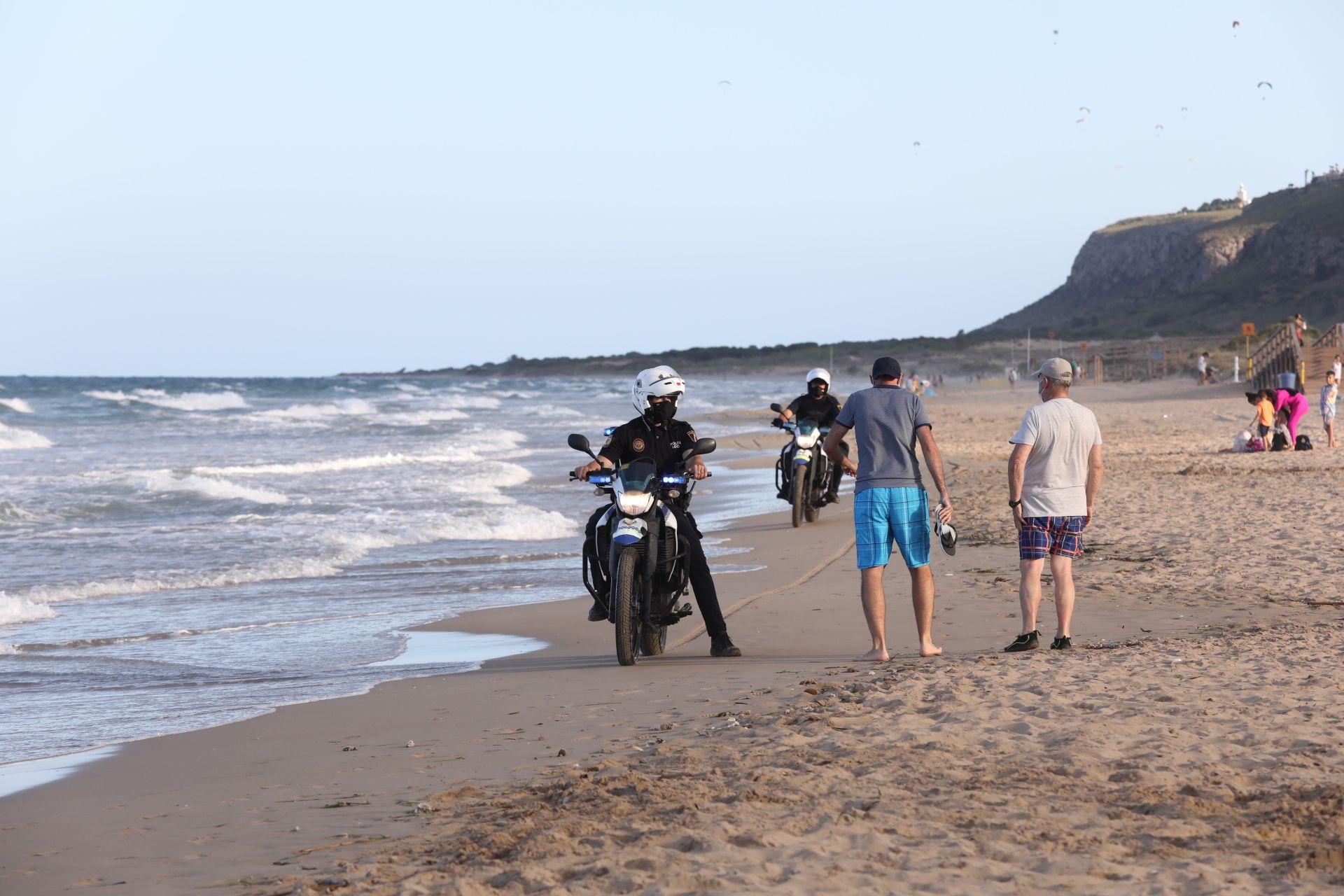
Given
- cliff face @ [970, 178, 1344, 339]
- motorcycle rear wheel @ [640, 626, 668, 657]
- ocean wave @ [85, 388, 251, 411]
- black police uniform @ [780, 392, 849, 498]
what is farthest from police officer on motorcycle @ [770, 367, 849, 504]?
cliff face @ [970, 178, 1344, 339]

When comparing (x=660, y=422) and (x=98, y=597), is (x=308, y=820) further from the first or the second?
(x=98, y=597)

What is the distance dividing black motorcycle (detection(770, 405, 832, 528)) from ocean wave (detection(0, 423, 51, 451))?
2625 centimetres

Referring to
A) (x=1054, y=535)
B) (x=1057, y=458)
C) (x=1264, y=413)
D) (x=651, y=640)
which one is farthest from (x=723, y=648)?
(x=1264, y=413)

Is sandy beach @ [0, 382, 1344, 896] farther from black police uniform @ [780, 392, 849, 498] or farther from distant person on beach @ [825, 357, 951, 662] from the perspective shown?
black police uniform @ [780, 392, 849, 498]

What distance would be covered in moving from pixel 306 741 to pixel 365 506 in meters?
12.1

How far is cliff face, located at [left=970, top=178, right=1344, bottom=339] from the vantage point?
379 feet

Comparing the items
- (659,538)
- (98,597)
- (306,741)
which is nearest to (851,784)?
(306,741)

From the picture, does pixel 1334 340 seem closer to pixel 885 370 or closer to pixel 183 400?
pixel 885 370

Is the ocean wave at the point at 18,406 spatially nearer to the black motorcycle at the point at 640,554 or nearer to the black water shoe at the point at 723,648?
the black motorcycle at the point at 640,554

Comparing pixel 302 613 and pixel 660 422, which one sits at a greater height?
pixel 660 422

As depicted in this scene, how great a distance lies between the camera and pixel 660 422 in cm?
746

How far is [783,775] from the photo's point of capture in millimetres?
4629

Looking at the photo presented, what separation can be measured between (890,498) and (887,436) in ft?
1.07

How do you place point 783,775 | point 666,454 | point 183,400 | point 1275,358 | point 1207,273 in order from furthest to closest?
point 1207,273
point 183,400
point 1275,358
point 666,454
point 783,775
